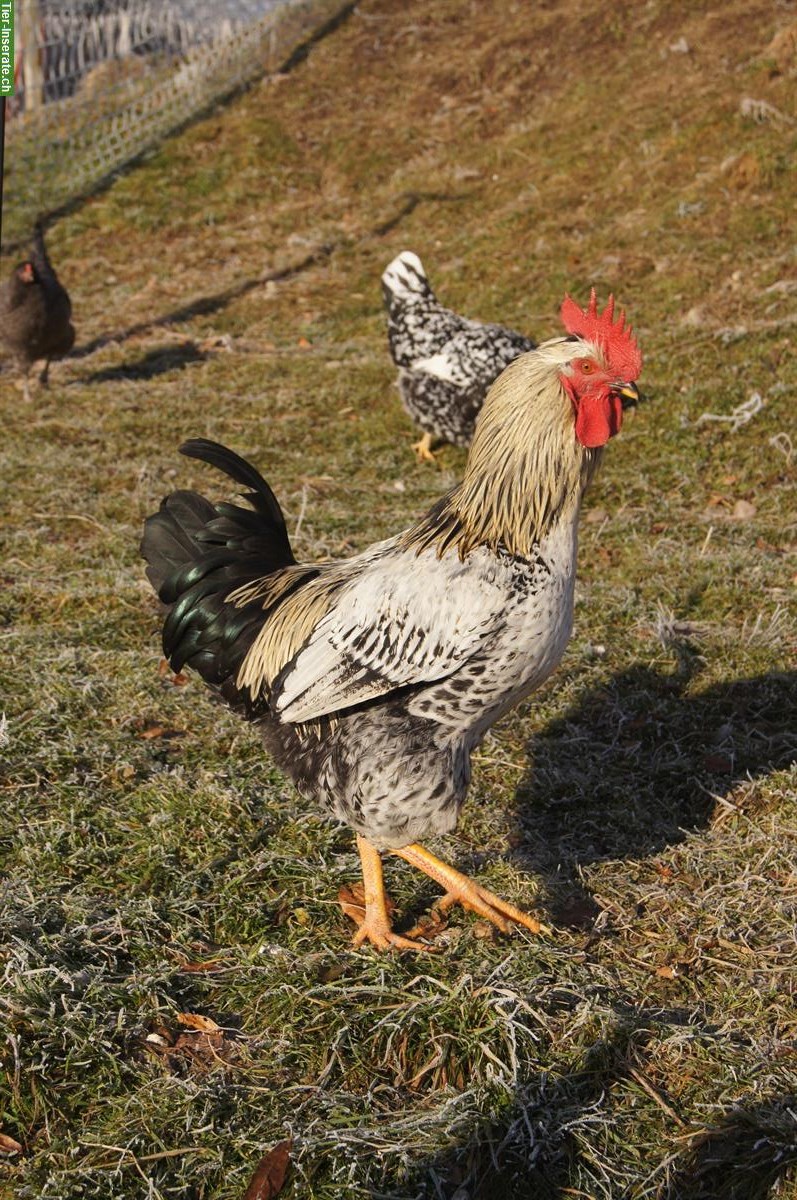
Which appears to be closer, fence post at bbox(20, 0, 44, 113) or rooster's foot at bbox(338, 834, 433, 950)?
rooster's foot at bbox(338, 834, 433, 950)

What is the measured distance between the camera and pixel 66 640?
17.9ft

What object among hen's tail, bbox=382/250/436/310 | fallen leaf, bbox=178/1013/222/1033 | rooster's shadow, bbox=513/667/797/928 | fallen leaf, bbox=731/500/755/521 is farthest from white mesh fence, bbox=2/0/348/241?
fallen leaf, bbox=178/1013/222/1033

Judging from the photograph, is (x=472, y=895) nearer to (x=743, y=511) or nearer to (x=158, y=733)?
(x=158, y=733)

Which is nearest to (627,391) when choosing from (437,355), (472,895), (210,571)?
(210,571)

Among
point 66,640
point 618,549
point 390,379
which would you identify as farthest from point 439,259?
point 66,640

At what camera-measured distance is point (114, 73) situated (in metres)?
17.2

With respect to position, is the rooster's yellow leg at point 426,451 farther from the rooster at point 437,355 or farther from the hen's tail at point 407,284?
the hen's tail at point 407,284

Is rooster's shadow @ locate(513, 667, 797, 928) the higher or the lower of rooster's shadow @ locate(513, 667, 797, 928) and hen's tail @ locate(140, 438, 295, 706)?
the lower

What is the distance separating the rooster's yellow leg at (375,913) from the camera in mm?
3451

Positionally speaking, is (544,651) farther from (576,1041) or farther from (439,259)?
(439,259)

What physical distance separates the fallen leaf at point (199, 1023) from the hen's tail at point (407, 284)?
6.35 meters

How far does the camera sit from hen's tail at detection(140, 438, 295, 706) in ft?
12.4

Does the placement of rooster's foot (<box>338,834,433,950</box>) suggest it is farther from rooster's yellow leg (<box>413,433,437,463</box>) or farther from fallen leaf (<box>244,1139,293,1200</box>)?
rooster's yellow leg (<box>413,433,437,463</box>)

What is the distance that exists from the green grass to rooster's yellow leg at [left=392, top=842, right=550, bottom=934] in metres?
0.08
